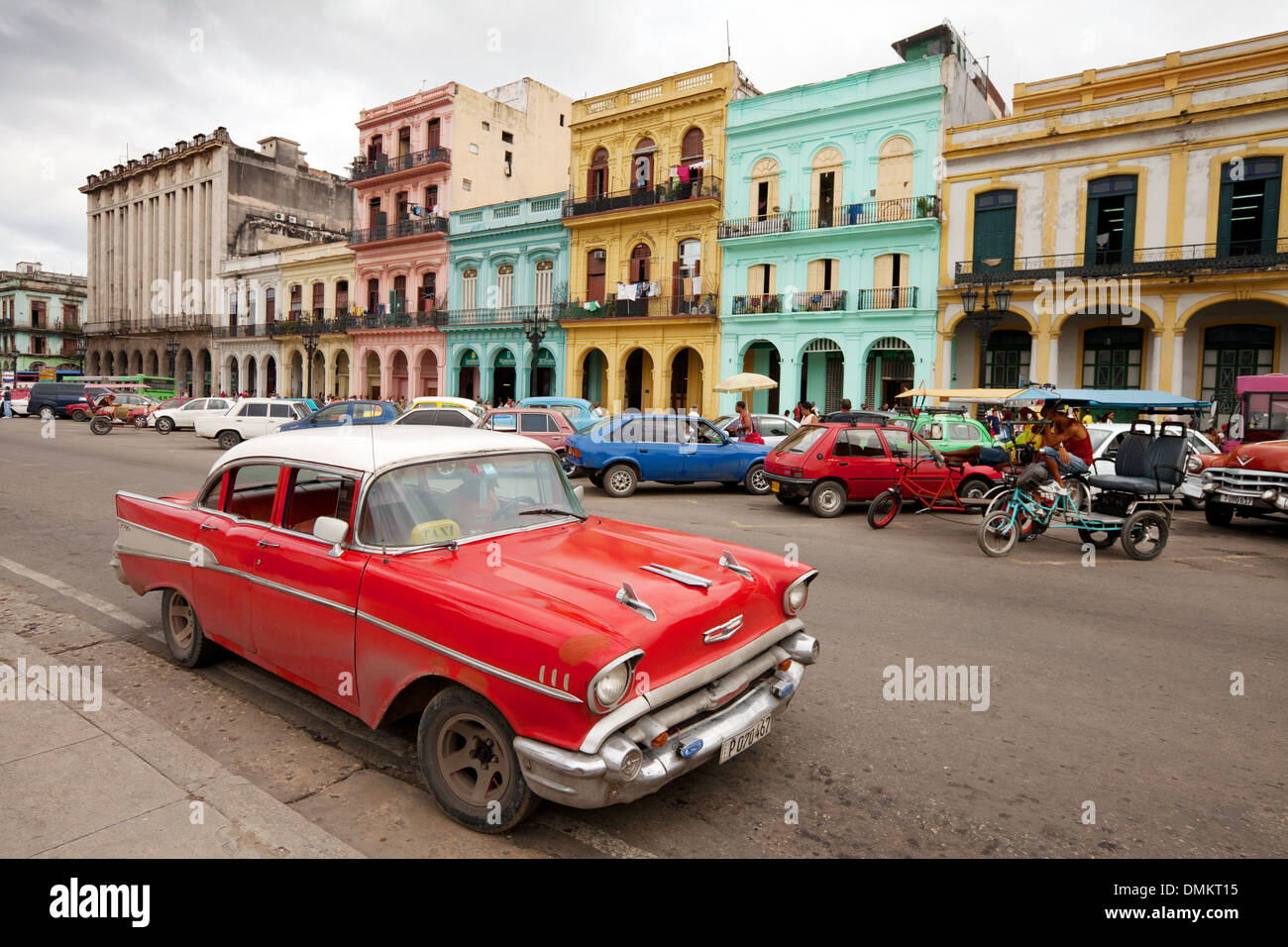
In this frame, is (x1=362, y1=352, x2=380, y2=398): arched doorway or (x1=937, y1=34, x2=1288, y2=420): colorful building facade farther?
(x1=362, y1=352, x2=380, y2=398): arched doorway

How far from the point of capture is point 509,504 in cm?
425

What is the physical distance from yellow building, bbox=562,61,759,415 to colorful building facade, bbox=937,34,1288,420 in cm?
882

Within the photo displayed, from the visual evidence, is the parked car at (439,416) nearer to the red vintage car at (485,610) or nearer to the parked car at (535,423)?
the parked car at (535,423)

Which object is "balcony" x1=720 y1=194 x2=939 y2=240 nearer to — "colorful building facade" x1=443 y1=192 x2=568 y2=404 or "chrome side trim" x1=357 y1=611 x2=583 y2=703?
"colorful building facade" x1=443 y1=192 x2=568 y2=404

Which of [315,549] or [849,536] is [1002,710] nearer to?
[315,549]

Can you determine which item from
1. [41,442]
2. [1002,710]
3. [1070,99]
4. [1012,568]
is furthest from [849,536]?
[1070,99]

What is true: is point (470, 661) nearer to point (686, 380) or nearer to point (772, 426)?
point (772, 426)

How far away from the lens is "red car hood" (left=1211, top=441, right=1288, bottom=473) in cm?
1116

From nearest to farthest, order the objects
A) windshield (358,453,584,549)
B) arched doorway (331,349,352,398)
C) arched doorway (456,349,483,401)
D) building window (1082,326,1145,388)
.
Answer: windshield (358,453,584,549)
building window (1082,326,1145,388)
arched doorway (456,349,483,401)
arched doorway (331,349,352,398)

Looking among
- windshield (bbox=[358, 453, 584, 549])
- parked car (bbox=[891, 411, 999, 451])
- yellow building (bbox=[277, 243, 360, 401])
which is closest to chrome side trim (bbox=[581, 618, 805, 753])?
windshield (bbox=[358, 453, 584, 549])

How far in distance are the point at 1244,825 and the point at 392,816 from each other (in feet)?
11.7

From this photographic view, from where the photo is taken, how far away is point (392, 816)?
10.7 feet

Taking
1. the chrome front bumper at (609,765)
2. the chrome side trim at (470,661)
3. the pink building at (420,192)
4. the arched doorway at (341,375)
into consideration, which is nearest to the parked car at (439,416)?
the chrome side trim at (470,661)

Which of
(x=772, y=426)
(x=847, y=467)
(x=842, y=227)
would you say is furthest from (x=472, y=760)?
(x=842, y=227)
